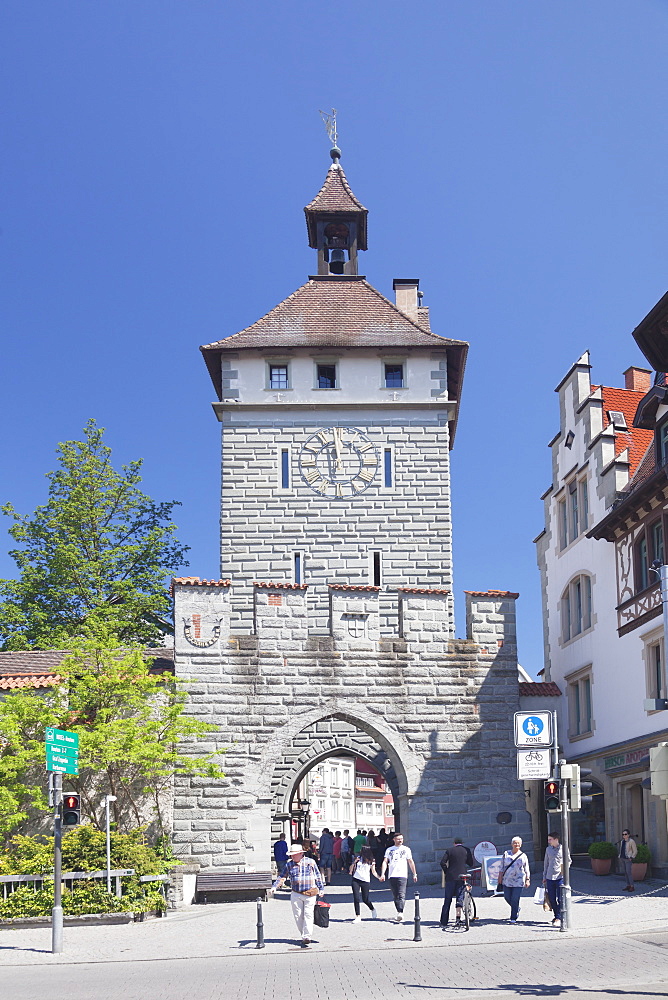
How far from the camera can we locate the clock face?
108ft

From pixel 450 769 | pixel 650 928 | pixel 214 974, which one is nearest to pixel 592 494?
pixel 450 769

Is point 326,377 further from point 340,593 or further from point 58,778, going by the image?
point 58,778

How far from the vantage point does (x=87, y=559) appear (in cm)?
3741

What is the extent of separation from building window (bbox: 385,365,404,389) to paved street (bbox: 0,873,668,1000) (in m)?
15.7

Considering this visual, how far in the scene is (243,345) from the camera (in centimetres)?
3378

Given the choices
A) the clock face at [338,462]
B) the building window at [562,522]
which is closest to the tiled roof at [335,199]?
the clock face at [338,462]

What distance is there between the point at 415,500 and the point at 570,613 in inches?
196

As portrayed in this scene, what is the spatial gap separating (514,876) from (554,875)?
0.60 m

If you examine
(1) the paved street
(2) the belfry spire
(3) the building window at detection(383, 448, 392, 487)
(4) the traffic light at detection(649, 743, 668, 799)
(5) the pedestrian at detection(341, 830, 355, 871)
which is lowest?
(5) the pedestrian at detection(341, 830, 355, 871)

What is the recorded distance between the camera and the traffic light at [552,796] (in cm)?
1838

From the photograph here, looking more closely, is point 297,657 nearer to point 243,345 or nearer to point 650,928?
point 650,928

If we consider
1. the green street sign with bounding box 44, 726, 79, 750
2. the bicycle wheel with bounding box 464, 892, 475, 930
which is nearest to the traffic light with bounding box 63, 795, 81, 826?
the green street sign with bounding box 44, 726, 79, 750

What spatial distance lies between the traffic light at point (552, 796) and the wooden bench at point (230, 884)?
6.91m

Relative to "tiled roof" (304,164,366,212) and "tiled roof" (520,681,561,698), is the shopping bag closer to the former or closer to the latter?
→ "tiled roof" (520,681,561,698)
